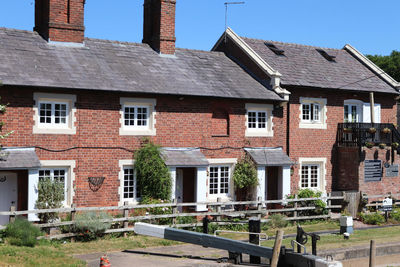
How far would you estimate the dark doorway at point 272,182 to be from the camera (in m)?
25.2

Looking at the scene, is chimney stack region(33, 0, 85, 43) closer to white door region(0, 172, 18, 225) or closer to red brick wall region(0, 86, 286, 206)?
red brick wall region(0, 86, 286, 206)

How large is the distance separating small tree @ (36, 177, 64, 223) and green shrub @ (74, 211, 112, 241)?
117 centimetres

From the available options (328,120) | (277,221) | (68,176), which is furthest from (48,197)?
(328,120)

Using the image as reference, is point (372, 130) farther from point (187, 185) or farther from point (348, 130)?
point (187, 185)

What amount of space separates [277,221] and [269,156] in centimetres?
327

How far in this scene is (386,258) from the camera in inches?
719

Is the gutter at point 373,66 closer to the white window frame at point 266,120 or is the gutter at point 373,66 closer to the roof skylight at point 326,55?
the roof skylight at point 326,55

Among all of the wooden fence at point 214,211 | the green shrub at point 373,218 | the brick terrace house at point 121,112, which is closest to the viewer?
the wooden fence at point 214,211

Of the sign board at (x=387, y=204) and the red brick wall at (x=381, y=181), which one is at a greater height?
the red brick wall at (x=381, y=181)

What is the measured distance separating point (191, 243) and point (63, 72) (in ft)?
27.2

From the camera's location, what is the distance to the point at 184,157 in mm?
22125

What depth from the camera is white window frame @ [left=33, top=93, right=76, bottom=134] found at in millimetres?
19547

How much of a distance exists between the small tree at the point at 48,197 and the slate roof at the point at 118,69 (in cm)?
341

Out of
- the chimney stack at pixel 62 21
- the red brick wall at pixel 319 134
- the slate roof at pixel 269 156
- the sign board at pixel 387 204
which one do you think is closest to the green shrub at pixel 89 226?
the slate roof at pixel 269 156
